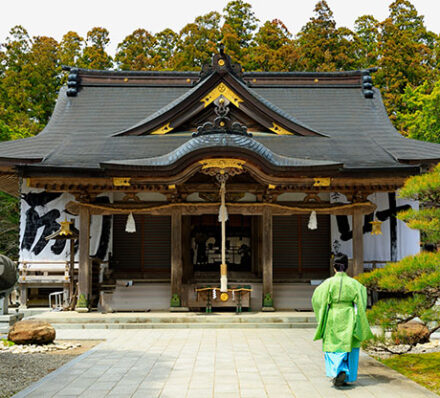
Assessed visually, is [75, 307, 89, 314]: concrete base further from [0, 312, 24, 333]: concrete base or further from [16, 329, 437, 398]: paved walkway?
[16, 329, 437, 398]: paved walkway

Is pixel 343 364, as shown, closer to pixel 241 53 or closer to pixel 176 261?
pixel 176 261

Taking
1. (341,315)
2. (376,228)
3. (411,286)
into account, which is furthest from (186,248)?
(411,286)

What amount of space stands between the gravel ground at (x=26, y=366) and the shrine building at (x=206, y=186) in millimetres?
3857

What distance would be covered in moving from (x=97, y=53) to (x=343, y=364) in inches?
1307

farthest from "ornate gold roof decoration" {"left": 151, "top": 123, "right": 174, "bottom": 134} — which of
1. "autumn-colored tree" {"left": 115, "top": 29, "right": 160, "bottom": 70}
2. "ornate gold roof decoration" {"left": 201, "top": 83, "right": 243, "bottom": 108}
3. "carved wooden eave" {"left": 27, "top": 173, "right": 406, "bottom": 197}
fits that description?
"autumn-colored tree" {"left": 115, "top": 29, "right": 160, "bottom": 70}

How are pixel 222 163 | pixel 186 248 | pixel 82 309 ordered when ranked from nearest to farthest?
pixel 222 163
pixel 82 309
pixel 186 248

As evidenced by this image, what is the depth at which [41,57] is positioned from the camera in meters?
34.8

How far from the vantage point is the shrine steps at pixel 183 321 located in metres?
11.1

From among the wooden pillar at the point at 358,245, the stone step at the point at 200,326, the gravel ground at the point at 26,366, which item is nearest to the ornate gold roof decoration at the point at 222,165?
the wooden pillar at the point at 358,245

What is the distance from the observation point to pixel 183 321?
11.3 m

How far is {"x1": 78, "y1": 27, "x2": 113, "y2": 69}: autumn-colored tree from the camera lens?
116 ft

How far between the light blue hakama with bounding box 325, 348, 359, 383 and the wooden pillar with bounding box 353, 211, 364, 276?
645 cm

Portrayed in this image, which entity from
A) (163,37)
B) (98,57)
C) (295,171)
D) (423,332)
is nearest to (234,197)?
(295,171)

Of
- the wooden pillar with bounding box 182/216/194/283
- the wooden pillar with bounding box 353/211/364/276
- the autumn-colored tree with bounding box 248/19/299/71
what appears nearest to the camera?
the wooden pillar with bounding box 353/211/364/276
